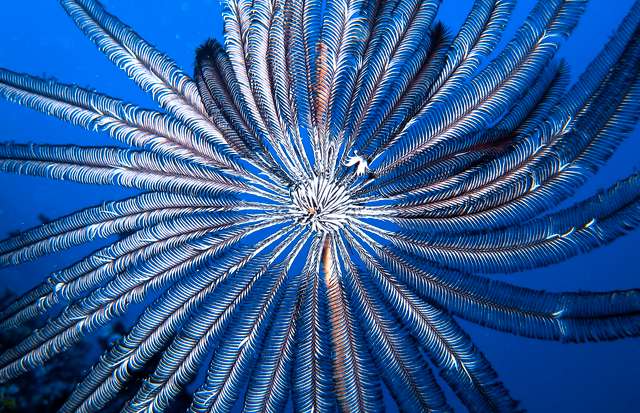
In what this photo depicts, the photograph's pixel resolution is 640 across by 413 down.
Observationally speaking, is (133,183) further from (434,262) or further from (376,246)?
(434,262)

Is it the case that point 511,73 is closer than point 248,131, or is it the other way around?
point 511,73

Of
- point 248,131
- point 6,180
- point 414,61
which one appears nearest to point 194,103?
point 248,131

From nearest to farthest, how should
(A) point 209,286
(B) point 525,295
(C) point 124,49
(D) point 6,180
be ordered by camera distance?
(B) point 525,295 < (C) point 124,49 < (A) point 209,286 < (D) point 6,180

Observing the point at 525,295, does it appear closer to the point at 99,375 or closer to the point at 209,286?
the point at 209,286

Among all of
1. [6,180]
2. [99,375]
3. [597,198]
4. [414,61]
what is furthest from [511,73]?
[6,180]

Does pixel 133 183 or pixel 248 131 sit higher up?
pixel 248 131

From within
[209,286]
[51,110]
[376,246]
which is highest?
[376,246]

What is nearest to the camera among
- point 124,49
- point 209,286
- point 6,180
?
point 124,49
